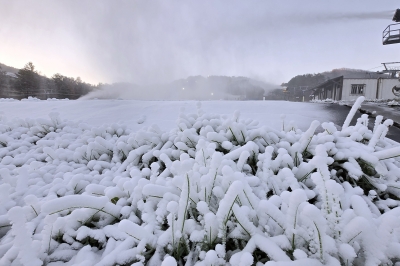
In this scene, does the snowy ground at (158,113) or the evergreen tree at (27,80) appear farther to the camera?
the evergreen tree at (27,80)

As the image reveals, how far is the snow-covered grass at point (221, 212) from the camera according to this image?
0.76 m

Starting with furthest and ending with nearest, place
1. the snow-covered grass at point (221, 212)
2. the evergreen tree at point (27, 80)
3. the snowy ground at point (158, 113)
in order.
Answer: the evergreen tree at point (27, 80), the snowy ground at point (158, 113), the snow-covered grass at point (221, 212)

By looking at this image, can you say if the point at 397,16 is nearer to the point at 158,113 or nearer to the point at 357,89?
the point at 357,89

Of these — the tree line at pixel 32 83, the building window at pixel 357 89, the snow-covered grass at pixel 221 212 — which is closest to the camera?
the snow-covered grass at pixel 221 212

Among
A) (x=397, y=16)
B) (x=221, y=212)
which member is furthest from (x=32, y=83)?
(x=397, y=16)

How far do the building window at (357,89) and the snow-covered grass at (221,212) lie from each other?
2682cm

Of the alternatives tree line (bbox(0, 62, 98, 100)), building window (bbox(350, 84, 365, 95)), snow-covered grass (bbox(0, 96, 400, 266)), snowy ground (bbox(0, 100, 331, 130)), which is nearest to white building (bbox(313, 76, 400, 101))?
building window (bbox(350, 84, 365, 95))

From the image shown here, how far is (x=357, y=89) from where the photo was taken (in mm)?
23469

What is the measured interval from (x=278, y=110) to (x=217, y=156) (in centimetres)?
312

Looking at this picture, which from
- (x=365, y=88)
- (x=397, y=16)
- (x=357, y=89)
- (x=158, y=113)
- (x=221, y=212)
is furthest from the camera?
(x=357, y=89)

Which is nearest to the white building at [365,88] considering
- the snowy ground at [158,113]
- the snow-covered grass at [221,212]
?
the snowy ground at [158,113]

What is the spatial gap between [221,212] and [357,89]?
28664 mm

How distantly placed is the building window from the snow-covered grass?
2682 centimetres

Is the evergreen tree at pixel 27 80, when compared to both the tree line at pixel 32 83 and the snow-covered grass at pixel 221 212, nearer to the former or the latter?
the tree line at pixel 32 83
